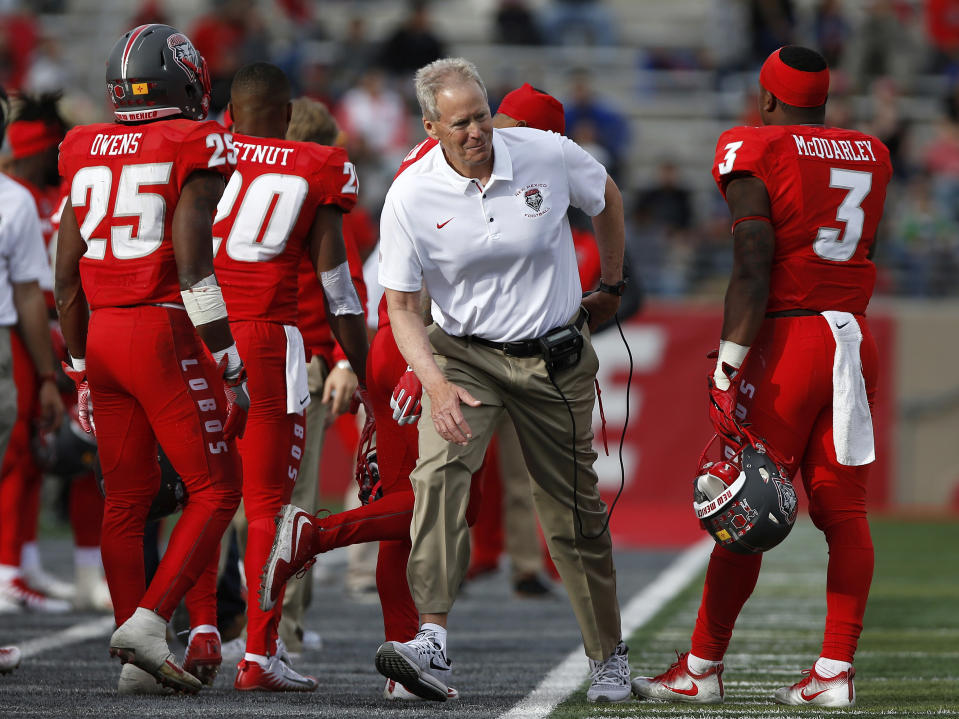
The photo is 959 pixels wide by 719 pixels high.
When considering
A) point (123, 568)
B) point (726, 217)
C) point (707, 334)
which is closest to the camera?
point (123, 568)

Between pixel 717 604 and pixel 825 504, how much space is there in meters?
0.46

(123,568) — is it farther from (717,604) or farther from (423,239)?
(717,604)

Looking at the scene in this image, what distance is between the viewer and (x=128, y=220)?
5.08 meters

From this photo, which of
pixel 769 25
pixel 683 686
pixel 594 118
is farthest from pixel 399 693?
pixel 769 25

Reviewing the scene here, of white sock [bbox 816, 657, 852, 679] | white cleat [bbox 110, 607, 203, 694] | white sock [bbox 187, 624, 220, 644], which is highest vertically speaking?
white cleat [bbox 110, 607, 203, 694]

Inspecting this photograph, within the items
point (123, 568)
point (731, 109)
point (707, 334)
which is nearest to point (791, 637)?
point (123, 568)

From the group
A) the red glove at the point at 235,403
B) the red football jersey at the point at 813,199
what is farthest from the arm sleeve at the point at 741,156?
the red glove at the point at 235,403

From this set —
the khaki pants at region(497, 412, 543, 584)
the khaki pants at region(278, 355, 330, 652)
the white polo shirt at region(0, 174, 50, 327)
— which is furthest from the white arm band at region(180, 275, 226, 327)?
the khaki pants at region(497, 412, 543, 584)

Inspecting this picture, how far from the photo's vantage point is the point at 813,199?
5000mm

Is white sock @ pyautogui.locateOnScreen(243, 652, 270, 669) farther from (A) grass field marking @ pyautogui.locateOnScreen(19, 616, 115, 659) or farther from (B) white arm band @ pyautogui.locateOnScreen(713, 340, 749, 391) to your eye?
(B) white arm band @ pyautogui.locateOnScreen(713, 340, 749, 391)

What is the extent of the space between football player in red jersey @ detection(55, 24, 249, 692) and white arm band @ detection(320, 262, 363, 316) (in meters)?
0.50

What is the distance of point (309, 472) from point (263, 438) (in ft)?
2.41

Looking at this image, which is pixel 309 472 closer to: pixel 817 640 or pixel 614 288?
pixel 614 288

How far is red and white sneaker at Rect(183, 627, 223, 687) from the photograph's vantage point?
213 inches
